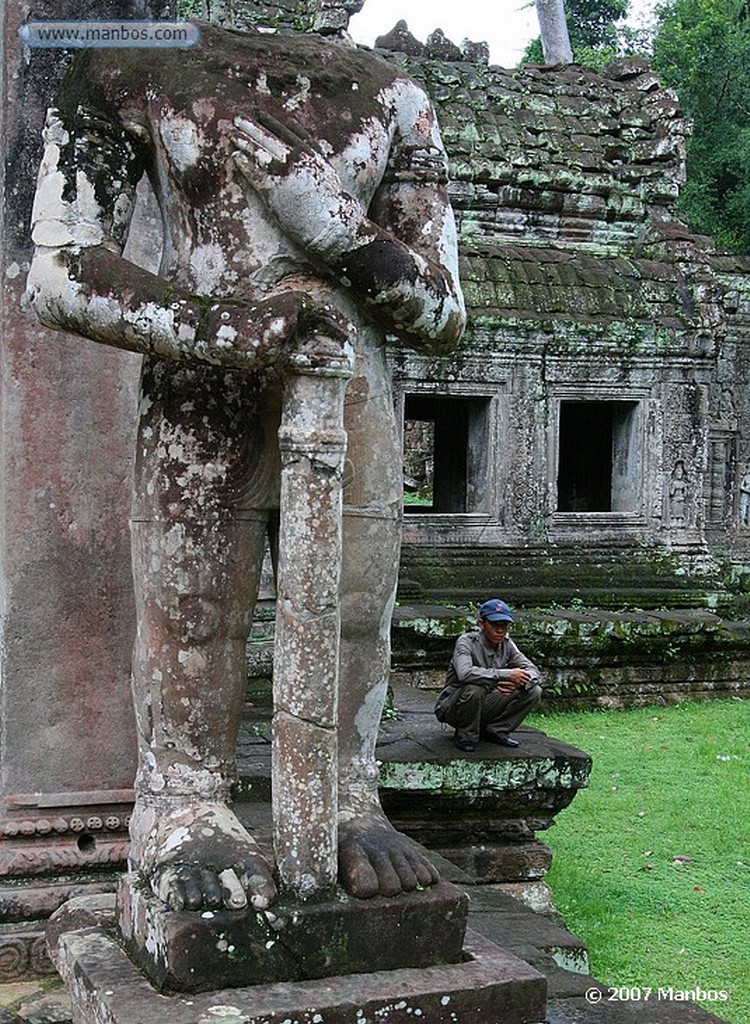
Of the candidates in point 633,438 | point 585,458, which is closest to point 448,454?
point 585,458

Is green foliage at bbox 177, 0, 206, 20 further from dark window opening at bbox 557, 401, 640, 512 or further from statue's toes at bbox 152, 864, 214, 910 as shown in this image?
dark window opening at bbox 557, 401, 640, 512

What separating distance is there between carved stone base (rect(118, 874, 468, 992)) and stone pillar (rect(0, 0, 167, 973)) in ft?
2.20

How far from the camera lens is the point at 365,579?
316 cm

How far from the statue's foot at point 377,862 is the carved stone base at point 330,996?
0.18 metres

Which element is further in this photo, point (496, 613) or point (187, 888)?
point (496, 613)

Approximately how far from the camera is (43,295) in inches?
116

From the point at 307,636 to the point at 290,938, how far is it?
622 millimetres

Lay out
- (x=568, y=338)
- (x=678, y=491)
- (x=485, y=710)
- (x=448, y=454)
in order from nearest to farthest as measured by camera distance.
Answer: (x=485, y=710)
(x=568, y=338)
(x=678, y=491)
(x=448, y=454)

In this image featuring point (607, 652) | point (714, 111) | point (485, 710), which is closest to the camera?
point (485, 710)

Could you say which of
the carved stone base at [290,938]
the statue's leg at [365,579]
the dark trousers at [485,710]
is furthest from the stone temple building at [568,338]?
the carved stone base at [290,938]

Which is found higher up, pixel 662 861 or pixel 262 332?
pixel 262 332

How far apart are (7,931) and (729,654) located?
8270 millimetres

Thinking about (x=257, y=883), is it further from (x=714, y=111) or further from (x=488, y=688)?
(x=714, y=111)

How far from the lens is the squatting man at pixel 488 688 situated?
5.04 meters
